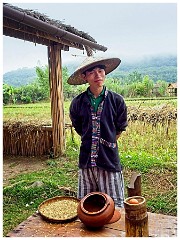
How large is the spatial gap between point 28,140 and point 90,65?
3.53 m

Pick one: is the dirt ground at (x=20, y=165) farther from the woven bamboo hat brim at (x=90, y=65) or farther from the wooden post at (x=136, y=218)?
the wooden post at (x=136, y=218)

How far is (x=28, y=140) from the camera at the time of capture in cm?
534

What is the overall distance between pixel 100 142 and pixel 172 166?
7.81 ft

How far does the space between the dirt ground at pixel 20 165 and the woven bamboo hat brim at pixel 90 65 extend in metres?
2.41

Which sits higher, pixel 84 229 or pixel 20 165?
pixel 84 229

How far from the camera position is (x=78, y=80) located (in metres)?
2.40

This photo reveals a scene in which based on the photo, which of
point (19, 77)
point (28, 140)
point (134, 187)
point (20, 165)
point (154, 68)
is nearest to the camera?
point (134, 187)

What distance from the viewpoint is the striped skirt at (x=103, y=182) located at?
2186mm

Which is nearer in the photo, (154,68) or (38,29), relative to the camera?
(38,29)

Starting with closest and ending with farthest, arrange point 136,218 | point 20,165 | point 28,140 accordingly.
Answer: point 136,218 → point 20,165 → point 28,140

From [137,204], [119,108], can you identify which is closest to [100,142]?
[119,108]

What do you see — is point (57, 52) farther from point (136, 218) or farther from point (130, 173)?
point (136, 218)

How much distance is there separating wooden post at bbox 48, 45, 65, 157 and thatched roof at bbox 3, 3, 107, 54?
0.86 ft

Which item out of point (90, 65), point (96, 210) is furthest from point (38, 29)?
point (96, 210)
